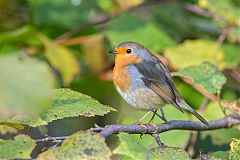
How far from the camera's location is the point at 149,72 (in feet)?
9.20

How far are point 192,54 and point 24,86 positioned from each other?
2994 mm

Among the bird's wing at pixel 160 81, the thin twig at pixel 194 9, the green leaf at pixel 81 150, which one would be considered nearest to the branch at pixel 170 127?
the green leaf at pixel 81 150

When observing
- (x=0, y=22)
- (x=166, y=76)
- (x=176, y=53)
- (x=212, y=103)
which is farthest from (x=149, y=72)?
(x=0, y=22)

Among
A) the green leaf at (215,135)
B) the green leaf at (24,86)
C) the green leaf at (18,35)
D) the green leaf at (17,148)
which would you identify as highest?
the green leaf at (24,86)

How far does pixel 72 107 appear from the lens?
1751 mm

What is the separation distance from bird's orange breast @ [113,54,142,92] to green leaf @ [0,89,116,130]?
2.95 ft

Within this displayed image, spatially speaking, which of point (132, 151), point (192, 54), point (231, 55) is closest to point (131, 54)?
point (192, 54)

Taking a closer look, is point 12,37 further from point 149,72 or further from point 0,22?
point 149,72

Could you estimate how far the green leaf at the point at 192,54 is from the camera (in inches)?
148

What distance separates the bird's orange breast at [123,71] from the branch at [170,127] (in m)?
0.50

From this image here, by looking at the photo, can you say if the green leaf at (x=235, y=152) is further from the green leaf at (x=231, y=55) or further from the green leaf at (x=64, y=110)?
the green leaf at (x=231, y=55)

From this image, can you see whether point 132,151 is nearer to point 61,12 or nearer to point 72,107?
point 72,107

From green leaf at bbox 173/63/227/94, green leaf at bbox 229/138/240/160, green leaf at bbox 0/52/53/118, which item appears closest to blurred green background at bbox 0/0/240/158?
green leaf at bbox 173/63/227/94

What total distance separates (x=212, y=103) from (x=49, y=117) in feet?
5.19
